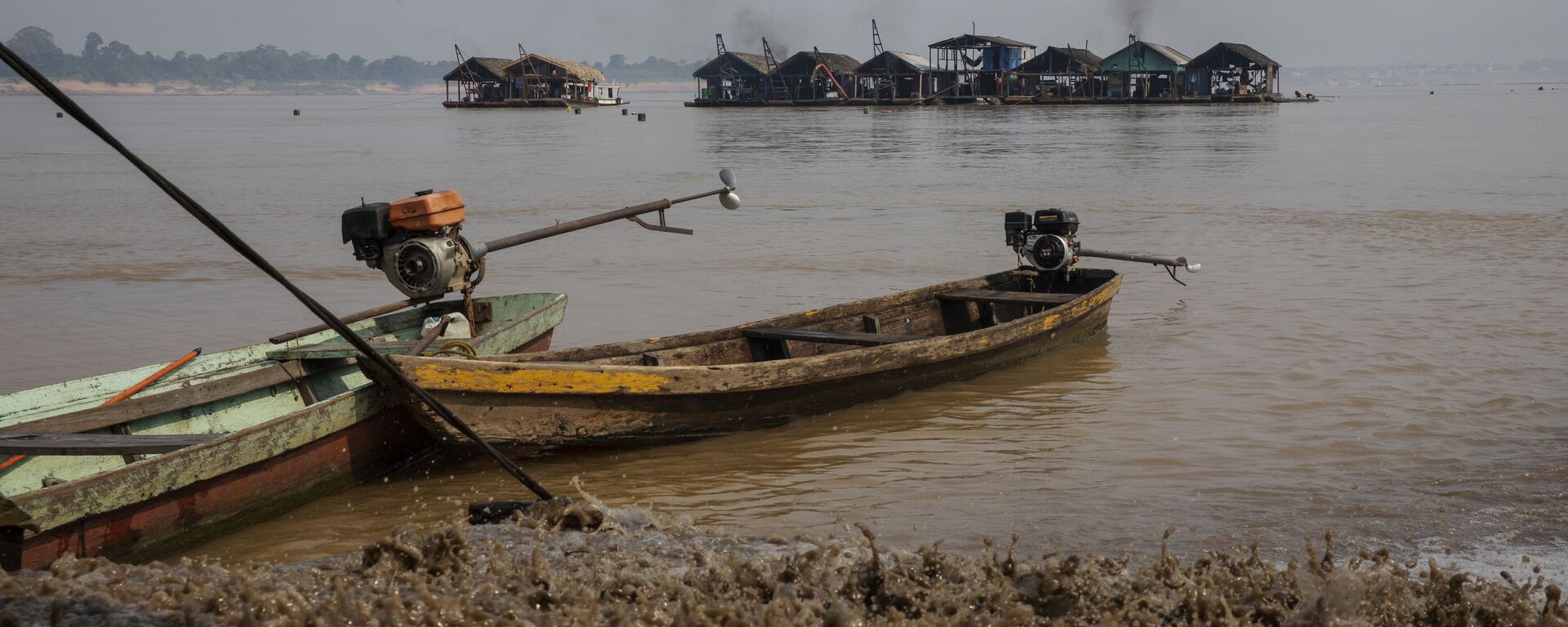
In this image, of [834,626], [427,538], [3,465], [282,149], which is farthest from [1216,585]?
[282,149]

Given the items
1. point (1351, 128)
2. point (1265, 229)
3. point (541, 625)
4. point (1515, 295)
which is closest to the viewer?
point (541, 625)

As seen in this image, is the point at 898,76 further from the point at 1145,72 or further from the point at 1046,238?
the point at 1046,238

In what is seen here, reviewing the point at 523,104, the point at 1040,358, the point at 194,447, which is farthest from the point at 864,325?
the point at 523,104

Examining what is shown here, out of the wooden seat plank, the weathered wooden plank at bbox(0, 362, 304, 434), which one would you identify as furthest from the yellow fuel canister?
the weathered wooden plank at bbox(0, 362, 304, 434)

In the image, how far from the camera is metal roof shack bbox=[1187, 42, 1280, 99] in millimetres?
75625

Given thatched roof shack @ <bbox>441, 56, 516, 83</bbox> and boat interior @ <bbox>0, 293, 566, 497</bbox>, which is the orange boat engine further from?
thatched roof shack @ <bbox>441, 56, 516, 83</bbox>

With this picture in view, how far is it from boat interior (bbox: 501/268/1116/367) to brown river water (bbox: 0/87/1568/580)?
0.56 metres

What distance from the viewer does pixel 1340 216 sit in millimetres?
19578

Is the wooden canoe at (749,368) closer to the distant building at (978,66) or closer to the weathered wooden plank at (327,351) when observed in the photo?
the weathered wooden plank at (327,351)

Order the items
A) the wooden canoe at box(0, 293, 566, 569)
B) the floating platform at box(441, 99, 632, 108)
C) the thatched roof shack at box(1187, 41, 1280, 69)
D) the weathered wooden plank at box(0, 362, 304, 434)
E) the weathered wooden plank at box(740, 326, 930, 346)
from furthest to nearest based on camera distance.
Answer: the floating platform at box(441, 99, 632, 108), the thatched roof shack at box(1187, 41, 1280, 69), the weathered wooden plank at box(740, 326, 930, 346), the weathered wooden plank at box(0, 362, 304, 434), the wooden canoe at box(0, 293, 566, 569)

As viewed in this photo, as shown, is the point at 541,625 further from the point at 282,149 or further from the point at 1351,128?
the point at 1351,128

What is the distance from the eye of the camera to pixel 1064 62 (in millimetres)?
78250

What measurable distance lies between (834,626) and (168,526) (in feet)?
10.6

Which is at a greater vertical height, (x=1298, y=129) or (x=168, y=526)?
(x=1298, y=129)
